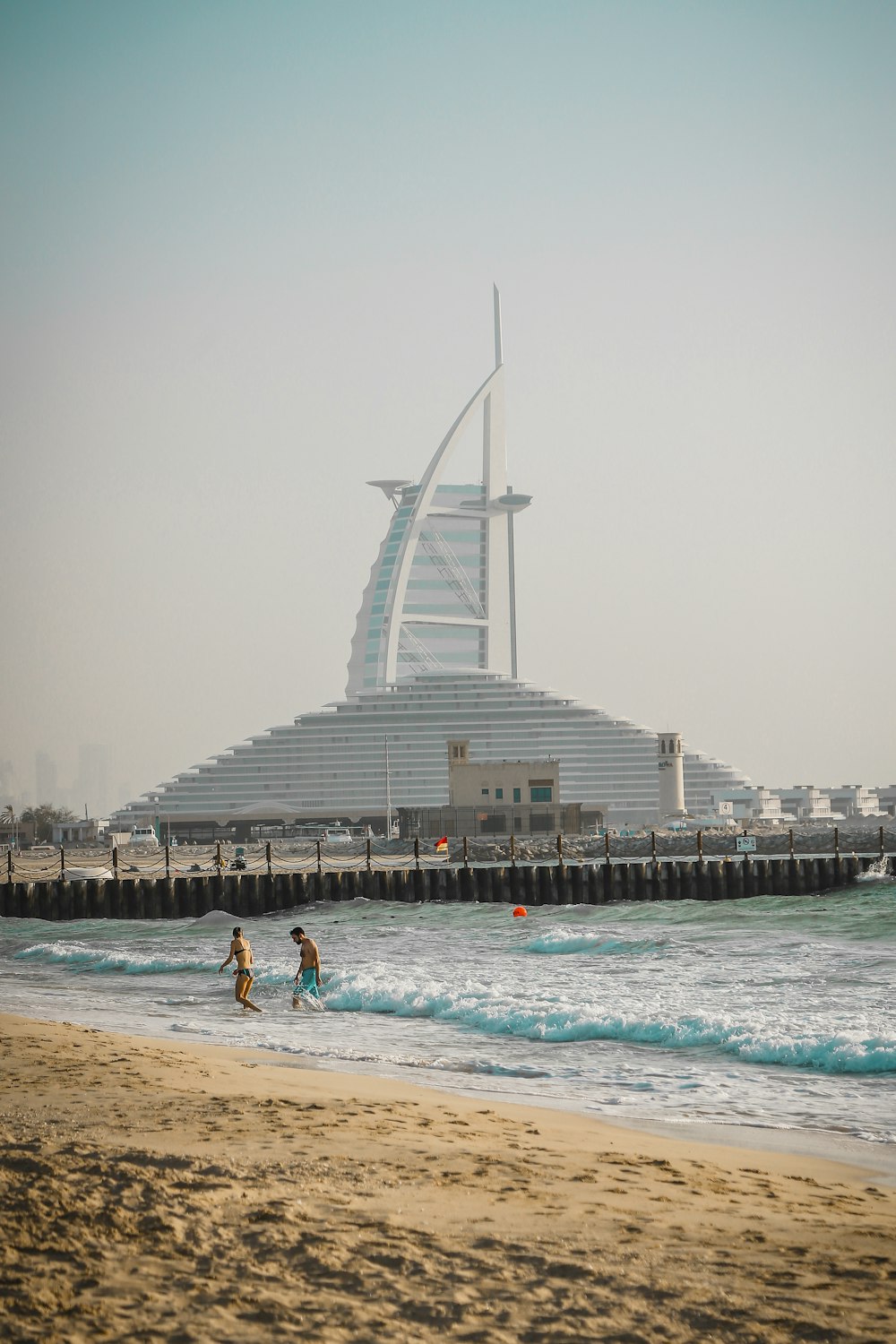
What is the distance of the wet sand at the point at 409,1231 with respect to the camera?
5.16m

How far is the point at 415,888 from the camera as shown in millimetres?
41781

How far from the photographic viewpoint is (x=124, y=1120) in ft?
29.0

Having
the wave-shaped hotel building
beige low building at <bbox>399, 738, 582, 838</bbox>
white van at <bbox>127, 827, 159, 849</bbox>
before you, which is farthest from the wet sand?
the wave-shaped hotel building

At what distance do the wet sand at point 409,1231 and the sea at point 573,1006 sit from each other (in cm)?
217

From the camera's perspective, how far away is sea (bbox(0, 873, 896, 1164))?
1201 cm

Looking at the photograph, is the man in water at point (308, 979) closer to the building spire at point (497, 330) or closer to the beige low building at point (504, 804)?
the beige low building at point (504, 804)

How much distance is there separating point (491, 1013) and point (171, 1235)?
37.5 feet

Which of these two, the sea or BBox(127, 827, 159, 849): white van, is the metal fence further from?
BBox(127, 827, 159, 849): white van

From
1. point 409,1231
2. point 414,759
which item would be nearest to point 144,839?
point 414,759

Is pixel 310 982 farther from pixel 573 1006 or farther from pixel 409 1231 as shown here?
pixel 409 1231

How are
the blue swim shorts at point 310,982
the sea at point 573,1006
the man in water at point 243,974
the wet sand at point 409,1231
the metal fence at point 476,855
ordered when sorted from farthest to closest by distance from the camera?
the metal fence at point 476,855 < the blue swim shorts at point 310,982 < the man in water at point 243,974 < the sea at point 573,1006 < the wet sand at point 409,1231

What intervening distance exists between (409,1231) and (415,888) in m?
35.7

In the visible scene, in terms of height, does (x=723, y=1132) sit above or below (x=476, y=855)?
above

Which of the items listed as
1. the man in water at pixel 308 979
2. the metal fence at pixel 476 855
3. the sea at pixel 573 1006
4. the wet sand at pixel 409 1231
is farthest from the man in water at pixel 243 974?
the metal fence at pixel 476 855
